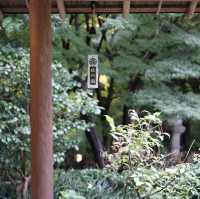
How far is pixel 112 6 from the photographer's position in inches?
143

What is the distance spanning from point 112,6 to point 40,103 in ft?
3.94

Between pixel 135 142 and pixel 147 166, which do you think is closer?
pixel 135 142

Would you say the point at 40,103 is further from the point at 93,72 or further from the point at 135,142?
the point at 93,72

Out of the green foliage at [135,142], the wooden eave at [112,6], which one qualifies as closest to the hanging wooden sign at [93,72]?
the green foliage at [135,142]

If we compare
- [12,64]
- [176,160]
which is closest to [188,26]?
[176,160]

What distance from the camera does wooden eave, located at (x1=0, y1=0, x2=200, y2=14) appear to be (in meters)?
3.56

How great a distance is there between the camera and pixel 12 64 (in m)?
4.17

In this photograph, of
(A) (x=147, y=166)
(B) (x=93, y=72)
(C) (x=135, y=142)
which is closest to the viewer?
(C) (x=135, y=142)

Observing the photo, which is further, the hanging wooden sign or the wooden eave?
the hanging wooden sign

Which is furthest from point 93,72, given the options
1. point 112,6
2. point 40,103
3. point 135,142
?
point 40,103

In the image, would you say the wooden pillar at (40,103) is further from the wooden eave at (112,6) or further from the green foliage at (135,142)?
the green foliage at (135,142)

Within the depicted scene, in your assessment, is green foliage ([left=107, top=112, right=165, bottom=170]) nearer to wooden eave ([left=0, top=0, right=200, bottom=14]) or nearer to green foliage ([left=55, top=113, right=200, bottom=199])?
green foliage ([left=55, top=113, right=200, bottom=199])

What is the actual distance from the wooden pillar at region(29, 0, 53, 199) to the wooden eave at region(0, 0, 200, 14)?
63cm

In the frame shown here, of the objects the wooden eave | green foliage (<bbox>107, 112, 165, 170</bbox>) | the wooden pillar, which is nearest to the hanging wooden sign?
green foliage (<bbox>107, 112, 165, 170</bbox>)
